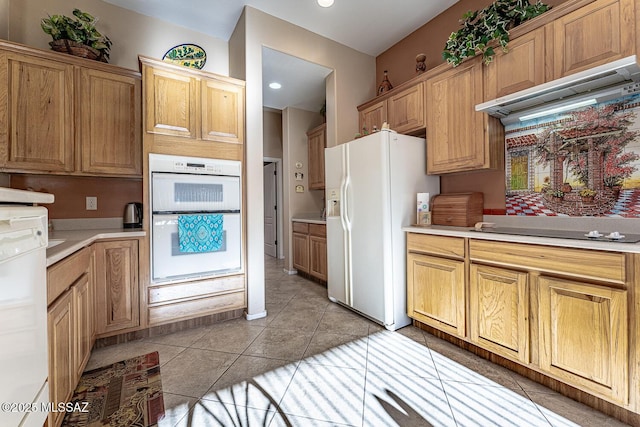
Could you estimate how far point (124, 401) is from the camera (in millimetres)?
1508

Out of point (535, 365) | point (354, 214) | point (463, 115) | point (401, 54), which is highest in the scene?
point (401, 54)

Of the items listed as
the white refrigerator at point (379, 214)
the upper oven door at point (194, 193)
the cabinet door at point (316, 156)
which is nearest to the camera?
the upper oven door at point (194, 193)

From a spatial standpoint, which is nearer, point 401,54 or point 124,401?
point 124,401

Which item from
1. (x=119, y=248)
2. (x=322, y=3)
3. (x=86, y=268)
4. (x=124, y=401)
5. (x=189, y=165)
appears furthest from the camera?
→ (x=322, y=3)

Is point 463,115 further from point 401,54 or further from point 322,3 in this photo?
point 322,3

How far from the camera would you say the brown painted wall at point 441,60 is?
2.35 metres

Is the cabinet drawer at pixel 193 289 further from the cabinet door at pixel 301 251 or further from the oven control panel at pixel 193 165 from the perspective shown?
the cabinet door at pixel 301 251

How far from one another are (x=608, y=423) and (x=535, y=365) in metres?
0.34

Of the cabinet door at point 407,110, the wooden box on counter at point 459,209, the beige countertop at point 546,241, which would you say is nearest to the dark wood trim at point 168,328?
the beige countertop at point 546,241

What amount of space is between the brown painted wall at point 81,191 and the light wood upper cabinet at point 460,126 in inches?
116

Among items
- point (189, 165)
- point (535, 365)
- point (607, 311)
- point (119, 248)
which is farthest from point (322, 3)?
point (535, 365)

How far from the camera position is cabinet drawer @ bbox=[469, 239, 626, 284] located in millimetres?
1323

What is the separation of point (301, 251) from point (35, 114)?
3200 mm

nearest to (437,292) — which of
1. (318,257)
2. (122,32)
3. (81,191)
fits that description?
(318,257)
